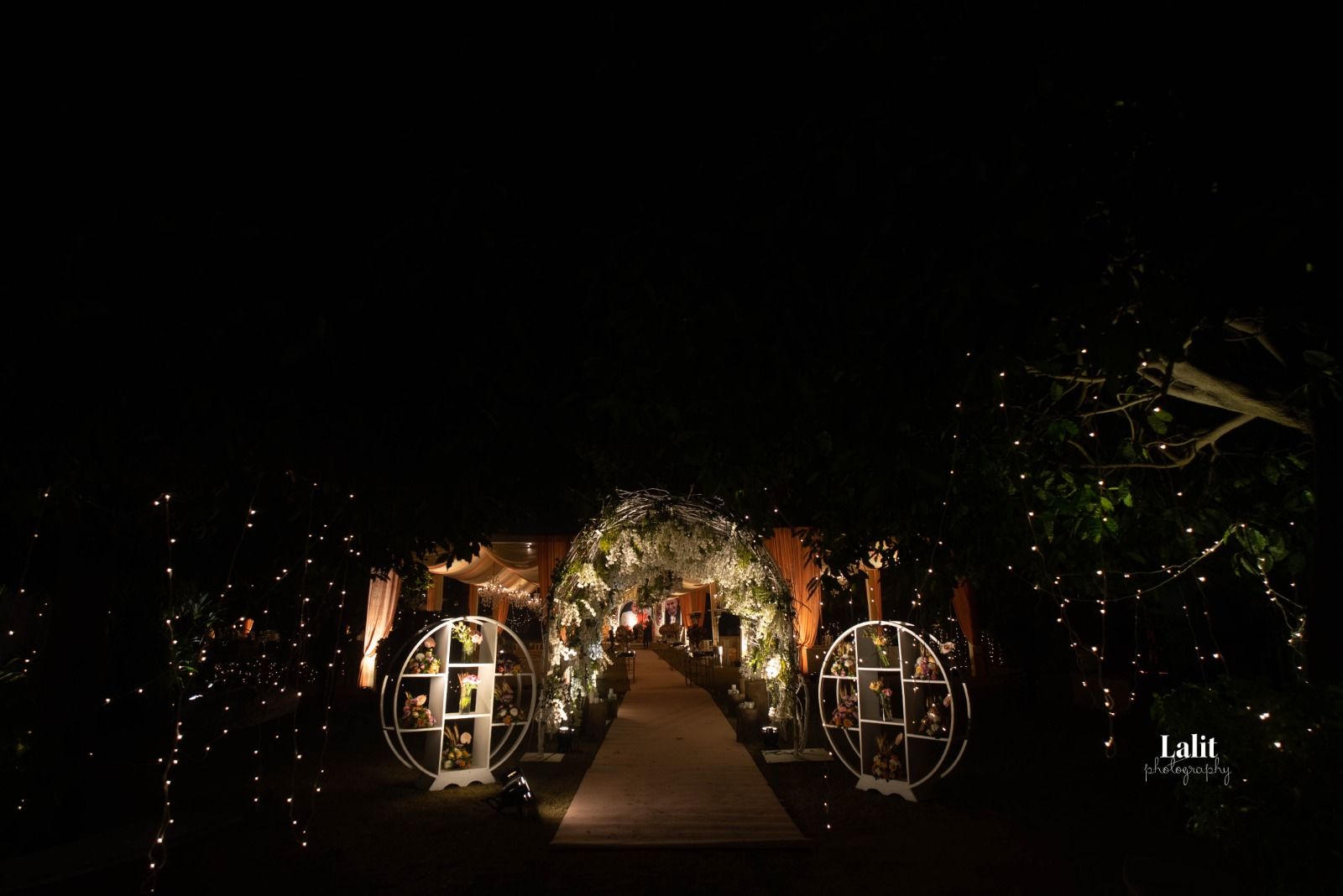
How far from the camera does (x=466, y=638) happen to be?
7.19 metres

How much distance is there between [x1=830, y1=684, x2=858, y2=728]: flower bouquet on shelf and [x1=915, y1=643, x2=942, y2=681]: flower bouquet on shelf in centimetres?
95

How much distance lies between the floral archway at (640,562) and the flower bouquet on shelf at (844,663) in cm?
108

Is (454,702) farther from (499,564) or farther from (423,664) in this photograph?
(499,564)

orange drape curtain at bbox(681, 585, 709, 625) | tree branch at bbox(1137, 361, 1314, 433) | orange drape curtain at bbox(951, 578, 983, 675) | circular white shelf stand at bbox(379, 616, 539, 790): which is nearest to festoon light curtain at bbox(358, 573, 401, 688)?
circular white shelf stand at bbox(379, 616, 539, 790)

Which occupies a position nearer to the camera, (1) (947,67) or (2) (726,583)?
(1) (947,67)

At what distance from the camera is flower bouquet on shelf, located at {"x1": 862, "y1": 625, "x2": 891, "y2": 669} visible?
6.58 m

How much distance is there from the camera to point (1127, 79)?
8.59 feet

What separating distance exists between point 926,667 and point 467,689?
14.7 feet

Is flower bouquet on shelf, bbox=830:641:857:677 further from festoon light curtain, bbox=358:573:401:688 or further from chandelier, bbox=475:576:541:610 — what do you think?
chandelier, bbox=475:576:541:610

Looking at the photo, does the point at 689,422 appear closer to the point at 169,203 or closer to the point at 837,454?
the point at 837,454

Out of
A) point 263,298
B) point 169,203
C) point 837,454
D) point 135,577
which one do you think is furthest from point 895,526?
point 135,577

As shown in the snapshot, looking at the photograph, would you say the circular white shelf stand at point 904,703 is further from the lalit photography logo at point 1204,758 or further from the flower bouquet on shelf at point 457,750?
the flower bouquet on shelf at point 457,750

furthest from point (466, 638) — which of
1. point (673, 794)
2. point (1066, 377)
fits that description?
point (1066, 377)

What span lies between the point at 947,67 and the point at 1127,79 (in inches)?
25.8
